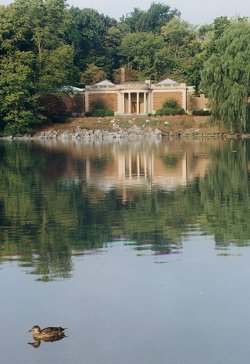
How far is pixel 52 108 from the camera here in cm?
6084

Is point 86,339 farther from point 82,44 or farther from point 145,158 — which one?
point 82,44

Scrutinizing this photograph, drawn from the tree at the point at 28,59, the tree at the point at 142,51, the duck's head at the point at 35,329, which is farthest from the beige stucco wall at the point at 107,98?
the duck's head at the point at 35,329

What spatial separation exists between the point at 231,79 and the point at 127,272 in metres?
40.3

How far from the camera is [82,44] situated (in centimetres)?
7925

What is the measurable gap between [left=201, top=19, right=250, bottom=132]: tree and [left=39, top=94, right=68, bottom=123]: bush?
1548 centimetres

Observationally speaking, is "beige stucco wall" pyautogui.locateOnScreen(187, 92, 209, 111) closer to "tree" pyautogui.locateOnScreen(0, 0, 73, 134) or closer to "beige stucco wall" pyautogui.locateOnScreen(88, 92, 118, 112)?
"beige stucco wall" pyautogui.locateOnScreen(88, 92, 118, 112)

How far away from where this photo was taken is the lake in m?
7.83

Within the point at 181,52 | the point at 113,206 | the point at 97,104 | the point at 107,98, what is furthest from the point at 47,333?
the point at 181,52

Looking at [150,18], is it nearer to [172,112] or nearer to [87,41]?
[87,41]

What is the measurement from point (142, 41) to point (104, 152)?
146 feet

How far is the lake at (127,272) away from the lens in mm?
7832

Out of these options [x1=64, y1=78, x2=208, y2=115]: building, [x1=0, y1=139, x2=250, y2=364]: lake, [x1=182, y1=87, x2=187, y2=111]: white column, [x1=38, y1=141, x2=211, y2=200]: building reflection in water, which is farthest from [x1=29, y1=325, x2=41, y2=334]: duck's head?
[x1=64, y1=78, x2=208, y2=115]: building

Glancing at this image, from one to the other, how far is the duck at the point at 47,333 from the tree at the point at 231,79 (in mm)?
41784

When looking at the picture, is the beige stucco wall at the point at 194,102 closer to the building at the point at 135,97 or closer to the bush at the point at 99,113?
the building at the point at 135,97
